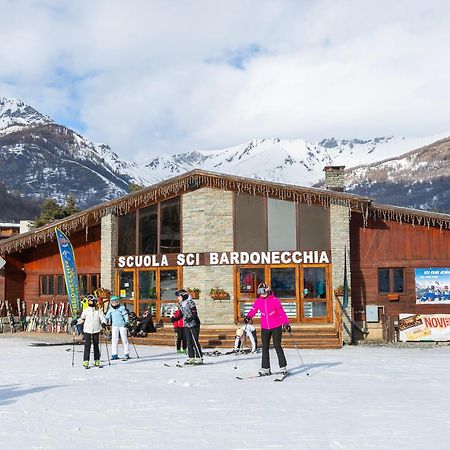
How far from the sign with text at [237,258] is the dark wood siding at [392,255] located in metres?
1.27

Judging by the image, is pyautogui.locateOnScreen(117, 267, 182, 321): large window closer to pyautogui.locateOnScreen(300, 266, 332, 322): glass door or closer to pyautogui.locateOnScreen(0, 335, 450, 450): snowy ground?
pyautogui.locateOnScreen(300, 266, 332, 322): glass door

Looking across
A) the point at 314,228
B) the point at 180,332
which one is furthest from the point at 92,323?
the point at 314,228

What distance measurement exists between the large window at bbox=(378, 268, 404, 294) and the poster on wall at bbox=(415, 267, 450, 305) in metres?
0.53

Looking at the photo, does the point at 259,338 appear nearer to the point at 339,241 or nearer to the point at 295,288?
the point at 295,288

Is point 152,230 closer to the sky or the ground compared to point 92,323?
closer to the sky

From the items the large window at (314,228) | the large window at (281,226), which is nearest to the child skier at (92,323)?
the large window at (281,226)

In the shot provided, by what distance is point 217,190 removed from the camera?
69.5 ft

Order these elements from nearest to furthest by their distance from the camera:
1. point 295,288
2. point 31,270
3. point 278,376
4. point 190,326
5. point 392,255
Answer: point 278,376 < point 190,326 < point 392,255 < point 295,288 < point 31,270

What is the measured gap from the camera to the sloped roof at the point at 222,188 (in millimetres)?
19719

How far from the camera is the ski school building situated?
19.9 metres

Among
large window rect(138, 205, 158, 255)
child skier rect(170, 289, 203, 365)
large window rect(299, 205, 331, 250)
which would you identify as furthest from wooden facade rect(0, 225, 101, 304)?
child skier rect(170, 289, 203, 365)

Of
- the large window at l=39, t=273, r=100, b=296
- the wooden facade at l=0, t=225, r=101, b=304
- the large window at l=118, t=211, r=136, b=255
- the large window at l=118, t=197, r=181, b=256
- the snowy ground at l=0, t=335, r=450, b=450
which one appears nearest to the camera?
the snowy ground at l=0, t=335, r=450, b=450

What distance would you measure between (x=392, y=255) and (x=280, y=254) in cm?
366

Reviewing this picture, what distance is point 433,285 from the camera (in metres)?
20.0
